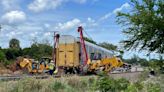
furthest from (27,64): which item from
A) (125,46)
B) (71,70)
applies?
(125,46)

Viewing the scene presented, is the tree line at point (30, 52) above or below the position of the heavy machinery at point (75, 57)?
Result: above

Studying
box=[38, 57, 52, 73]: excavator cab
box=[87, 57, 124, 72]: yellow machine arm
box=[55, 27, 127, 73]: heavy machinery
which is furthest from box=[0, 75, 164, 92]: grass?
box=[38, 57, 52, 73]: excavator cab

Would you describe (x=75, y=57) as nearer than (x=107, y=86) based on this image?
No

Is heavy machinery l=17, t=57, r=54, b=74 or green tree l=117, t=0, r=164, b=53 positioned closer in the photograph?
green tree l=117, t=0, r=164, b=53

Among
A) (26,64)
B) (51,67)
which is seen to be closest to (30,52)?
(26,64)

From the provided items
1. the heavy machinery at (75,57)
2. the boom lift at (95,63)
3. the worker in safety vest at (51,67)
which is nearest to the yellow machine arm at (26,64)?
the worker in safety vest at (51,67)

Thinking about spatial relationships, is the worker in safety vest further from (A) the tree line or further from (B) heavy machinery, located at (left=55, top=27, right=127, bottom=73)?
(A) the tree line

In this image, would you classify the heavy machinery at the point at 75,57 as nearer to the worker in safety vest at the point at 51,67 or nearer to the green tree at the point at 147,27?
the worker in safety vest at the point at 51,67

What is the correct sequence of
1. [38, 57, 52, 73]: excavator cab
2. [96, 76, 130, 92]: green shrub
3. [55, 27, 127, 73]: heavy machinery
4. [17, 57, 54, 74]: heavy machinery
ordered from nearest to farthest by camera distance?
[96, 76, 130, 92]: green shrub → [55, 27, 127, 73]: heavy machinery → [38, 57, 52, 73]: excavator cab → [17, 57, 54, 74]: heavy machinery

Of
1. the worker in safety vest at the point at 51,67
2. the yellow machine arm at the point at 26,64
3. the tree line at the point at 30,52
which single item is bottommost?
the worker in safety vest at the point at 51,67

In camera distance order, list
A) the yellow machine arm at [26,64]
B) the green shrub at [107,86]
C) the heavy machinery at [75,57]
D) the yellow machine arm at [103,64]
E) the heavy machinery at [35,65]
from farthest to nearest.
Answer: the yellow machine arm at [26,64], the heavy machinery at [35,65], the yellow machine arm at [103,64], the heavy machinery at [75,57], the green shrub at [107,86]

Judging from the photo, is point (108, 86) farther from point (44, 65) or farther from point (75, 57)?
point (44, 65)

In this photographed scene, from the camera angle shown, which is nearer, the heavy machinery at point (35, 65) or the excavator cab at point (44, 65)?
the excavator cab at point (44, 65)

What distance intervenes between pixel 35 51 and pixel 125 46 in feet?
252
